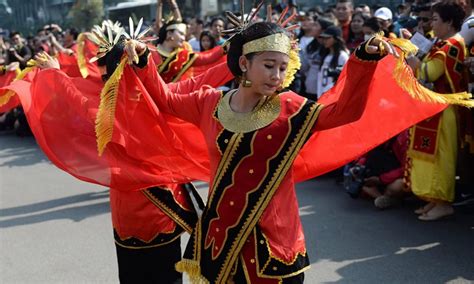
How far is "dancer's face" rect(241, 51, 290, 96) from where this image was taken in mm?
2250

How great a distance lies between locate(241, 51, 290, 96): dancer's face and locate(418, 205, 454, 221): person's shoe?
3.02m

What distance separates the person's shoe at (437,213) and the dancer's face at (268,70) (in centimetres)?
302

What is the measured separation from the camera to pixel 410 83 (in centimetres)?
229

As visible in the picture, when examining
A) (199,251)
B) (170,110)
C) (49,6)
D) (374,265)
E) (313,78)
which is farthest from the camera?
(49,6)

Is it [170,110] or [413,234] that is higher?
[170,110]

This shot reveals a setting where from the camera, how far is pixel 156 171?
288cm

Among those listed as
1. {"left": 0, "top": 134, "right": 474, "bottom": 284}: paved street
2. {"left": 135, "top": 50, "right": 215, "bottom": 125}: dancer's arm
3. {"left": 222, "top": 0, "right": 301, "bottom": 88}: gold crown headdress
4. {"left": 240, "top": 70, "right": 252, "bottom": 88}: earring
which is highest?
{"left": 222, "top": 0, "right": 301, "bottom": 88}: gold crown headdress

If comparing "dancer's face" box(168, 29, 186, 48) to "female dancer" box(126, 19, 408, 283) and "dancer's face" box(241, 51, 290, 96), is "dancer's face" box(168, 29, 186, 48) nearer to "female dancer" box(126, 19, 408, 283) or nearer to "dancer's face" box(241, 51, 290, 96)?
"female dancer" box(126, 19, 408, 283)

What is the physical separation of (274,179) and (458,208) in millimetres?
3298

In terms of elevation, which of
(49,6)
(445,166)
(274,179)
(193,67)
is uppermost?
(274,179)

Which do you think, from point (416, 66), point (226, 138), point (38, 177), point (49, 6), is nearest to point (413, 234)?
point (416, 66)

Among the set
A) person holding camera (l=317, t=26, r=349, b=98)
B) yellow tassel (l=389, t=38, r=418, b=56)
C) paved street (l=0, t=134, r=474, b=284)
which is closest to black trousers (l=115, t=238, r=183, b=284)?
paved street (l=0, t=134, r=474, b=284)

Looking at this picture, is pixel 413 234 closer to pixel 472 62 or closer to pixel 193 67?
pixel 472 62

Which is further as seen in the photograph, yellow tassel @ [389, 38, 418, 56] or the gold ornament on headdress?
the gold ornament on headdress
